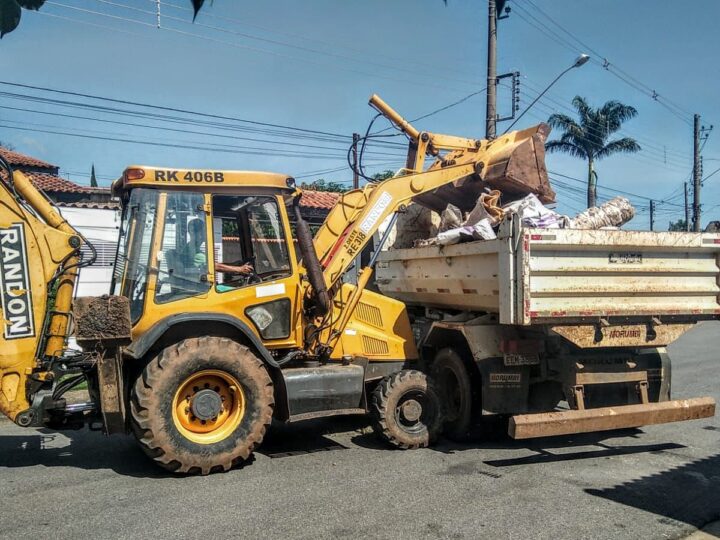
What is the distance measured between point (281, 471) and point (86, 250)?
8.94 feet

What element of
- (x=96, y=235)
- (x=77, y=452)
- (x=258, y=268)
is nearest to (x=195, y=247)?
(x=258, y=268)

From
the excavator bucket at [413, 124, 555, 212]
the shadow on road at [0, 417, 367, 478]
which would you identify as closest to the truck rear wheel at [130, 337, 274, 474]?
the shadow on road at [0, 417, 367, 478]

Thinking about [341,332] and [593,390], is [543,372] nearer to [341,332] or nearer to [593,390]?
[593,390]

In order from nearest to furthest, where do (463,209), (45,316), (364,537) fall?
(364,537) < (45,316) < (463,209)

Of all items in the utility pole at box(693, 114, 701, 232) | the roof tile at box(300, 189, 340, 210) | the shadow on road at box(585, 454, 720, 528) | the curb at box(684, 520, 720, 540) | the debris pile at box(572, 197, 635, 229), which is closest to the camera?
the curb at box(684, 520, 720, 540)

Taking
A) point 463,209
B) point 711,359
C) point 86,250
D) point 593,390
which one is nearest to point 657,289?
point 593,390

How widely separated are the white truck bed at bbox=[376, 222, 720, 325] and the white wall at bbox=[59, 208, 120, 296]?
6754 mm

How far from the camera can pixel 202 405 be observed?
5.30 metres

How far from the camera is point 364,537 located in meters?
4.04

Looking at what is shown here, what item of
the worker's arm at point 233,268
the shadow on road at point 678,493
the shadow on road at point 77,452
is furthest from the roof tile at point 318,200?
the shadow on road at point 678,493

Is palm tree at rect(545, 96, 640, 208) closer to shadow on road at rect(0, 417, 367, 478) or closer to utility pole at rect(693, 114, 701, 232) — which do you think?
utility pole at rect(693, 114, 701, 232)

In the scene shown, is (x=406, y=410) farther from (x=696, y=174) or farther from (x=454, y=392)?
(x=696, y=174)

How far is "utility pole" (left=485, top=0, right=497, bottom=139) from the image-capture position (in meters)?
14.0

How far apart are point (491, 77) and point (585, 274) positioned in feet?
31.4
